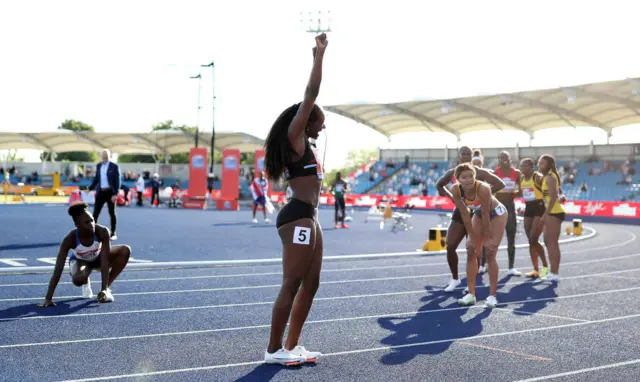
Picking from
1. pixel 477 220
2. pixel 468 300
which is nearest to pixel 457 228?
pixel 477 220

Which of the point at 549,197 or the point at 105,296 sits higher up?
the point at 549,197

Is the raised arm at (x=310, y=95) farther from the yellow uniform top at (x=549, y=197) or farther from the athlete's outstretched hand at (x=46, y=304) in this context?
the yellow uniform top at (x=549, y=197)

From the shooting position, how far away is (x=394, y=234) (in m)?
21.1

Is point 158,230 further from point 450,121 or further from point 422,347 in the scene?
point 450,121

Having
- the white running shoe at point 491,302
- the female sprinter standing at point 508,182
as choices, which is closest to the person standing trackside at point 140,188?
the female sprinter standing at point 508,182

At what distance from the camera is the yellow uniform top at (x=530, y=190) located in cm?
1105

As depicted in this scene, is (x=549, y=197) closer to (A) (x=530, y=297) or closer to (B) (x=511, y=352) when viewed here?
(A) (x=530, y=297)

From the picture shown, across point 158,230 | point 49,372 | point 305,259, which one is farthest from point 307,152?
point 158,230

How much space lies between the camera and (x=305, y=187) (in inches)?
197

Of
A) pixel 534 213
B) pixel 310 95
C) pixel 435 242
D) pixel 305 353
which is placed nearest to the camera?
pixel 310 95

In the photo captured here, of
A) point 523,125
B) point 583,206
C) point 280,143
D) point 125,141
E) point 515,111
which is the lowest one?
point 583,206

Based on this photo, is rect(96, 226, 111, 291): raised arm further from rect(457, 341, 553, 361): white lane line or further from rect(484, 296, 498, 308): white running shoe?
rect(484, 296, 498, 308): white running shoe

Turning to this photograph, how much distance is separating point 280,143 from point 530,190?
23.2 ft

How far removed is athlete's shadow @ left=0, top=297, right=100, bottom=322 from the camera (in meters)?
6.93
